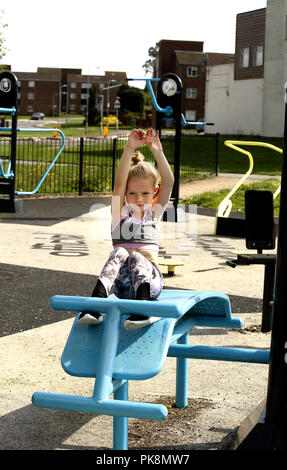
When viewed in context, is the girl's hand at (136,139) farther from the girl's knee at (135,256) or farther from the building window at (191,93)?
the building window at (191,93)

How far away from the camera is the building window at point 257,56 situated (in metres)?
53.8

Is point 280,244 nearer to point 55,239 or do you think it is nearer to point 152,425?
point 152,425

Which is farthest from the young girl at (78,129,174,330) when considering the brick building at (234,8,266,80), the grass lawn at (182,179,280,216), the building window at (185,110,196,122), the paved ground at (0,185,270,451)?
the building window at (185,110,196,122)

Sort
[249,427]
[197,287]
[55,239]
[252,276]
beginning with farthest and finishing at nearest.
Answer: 1. [55,239]
2. [252,276]
3. [197,287]
4. [249,427]

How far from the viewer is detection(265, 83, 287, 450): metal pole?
9.17 feet

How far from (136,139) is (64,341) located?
6.22ft

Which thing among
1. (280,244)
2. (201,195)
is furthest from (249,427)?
(201,195)

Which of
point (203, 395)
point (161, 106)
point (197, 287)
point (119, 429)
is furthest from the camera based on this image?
point (161, 106)

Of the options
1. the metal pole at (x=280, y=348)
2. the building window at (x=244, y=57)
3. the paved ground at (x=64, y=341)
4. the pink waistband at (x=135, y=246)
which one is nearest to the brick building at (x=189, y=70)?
the building window at (x=244, y=57)

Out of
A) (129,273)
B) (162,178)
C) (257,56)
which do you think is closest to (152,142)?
(162,178)

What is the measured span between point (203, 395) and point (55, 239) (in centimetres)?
645

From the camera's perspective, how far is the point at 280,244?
2.83 metres

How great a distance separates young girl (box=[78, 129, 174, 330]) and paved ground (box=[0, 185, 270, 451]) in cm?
72

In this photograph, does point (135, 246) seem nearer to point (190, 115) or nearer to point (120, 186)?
point (120, 186)
